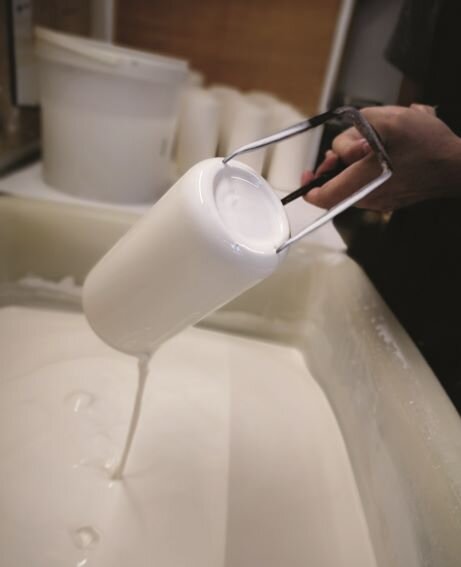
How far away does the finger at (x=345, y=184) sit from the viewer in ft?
1.56

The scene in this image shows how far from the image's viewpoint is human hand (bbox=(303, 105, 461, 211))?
48cm

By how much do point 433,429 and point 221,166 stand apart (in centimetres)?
36

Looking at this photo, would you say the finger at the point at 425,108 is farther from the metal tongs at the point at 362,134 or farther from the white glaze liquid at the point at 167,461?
the white glaze liquid at the point at 167,461

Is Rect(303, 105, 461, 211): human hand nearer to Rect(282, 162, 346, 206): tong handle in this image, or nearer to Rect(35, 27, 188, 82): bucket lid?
Rect(282, 162, 346, 206): tong handle

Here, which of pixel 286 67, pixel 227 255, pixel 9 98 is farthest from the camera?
pixel 286 67

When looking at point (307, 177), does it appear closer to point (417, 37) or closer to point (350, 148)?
point (350, 148)

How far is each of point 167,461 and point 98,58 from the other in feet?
2.09

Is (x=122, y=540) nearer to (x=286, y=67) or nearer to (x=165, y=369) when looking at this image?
(x=165, y=369)

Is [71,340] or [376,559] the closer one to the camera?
[376,559]

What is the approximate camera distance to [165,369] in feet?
2.69

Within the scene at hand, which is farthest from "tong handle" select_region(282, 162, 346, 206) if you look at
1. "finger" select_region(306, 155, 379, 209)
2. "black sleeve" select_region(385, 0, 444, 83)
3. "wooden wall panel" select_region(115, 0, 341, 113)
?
"wooden wall panel" select_region(115, 0, 341, 113)

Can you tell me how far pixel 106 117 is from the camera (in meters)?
0.85

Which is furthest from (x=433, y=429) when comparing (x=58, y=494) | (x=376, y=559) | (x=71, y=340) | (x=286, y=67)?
(x=286, y=67)

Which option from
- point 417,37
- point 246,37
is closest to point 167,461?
point 417,37
